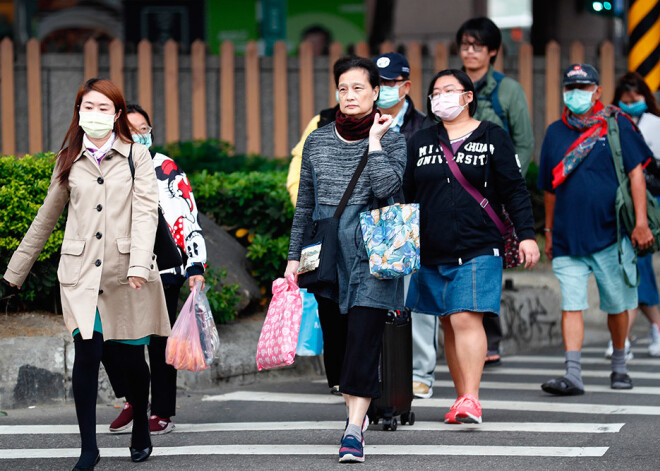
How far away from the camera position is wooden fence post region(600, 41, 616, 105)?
42.0 feet

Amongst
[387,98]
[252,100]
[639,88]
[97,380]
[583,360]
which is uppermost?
[252,100]

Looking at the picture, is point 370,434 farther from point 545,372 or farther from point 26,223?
point 545,372

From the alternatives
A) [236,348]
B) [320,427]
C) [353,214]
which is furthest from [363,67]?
[236,348]

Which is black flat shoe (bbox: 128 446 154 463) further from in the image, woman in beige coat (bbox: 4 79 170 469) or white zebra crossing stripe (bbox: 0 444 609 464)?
white zebra crossing stripe (bbox: 0 444 609 464)

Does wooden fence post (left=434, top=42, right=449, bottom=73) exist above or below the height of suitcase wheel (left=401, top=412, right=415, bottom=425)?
above

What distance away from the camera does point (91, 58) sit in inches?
487

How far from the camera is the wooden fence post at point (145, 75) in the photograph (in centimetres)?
1237

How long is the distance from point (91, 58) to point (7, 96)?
98 cm

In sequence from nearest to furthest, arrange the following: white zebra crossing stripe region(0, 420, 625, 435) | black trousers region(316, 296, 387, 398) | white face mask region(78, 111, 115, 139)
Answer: white face mask region(78, 111, 115, 139) → black trousers region(316, 296, 387, 398) → white zebra crossing stripe region(0, 420, 625, 435)

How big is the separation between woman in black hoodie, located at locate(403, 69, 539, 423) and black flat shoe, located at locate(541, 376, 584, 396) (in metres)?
1.07

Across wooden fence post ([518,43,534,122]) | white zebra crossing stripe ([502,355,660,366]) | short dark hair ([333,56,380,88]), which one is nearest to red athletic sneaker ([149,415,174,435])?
short dark hair ([333,56,380,88])

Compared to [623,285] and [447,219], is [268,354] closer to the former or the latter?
[447,219]

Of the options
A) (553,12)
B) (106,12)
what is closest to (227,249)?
(553,12)

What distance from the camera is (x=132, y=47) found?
1259 cm
